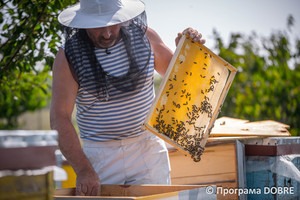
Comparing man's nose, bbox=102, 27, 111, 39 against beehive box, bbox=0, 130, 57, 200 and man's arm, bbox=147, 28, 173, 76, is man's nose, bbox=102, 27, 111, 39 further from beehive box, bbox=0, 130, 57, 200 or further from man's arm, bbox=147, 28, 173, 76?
beehive box, bbox=0, 130, 57, 200

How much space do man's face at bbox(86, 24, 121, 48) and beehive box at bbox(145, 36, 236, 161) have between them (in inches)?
19.3

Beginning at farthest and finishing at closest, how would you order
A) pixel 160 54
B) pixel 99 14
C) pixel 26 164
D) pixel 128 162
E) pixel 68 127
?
1. pixel 160 54
2. pixel 128 162
3. pixel 99 14
4. pixel 68 127
5. pixel 26 164

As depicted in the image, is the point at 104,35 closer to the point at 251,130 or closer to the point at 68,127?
the point at 68,127

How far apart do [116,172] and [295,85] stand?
668 cm

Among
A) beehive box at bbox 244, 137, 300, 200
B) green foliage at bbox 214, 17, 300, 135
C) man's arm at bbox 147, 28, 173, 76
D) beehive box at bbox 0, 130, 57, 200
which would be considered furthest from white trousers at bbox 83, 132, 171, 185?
green foliage at bbox 214, 17, 300, 135

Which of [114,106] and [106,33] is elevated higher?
[106,33]

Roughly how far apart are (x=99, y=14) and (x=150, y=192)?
128cm

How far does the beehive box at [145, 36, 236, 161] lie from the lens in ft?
7.86

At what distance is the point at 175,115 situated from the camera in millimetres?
2523

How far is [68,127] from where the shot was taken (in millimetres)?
2412

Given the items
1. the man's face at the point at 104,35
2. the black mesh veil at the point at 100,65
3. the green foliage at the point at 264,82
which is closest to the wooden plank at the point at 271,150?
the black mesh veil at the point at 100,65

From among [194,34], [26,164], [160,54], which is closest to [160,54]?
[160,54]

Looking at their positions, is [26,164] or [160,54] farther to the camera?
[160,54]

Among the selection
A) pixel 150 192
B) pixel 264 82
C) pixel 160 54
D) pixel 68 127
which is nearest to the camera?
pixel 150 192
